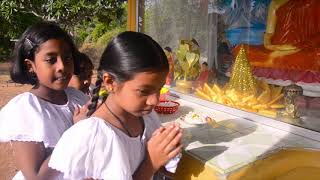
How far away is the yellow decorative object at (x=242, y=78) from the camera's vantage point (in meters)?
2.49

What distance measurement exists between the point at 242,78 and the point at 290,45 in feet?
3.21

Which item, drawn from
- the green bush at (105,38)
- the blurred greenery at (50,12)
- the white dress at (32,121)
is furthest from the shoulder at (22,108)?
the green bush at (105,38)

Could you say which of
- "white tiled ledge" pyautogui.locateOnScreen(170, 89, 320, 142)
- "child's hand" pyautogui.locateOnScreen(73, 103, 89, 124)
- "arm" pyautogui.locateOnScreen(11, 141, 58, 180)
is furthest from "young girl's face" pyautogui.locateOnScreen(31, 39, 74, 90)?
"white tiled ledge" pyautogui.locateOnScreen(170, 89, 320, 142)

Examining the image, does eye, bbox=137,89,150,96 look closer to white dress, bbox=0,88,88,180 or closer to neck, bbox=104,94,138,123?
neck, bbox=104,94,138,123

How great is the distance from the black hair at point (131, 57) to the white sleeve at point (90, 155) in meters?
0.18

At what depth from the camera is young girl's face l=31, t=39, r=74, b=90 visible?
1273 millimetres

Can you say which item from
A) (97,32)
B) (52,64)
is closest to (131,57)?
(52,64)

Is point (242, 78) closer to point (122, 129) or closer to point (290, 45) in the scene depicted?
point (290, 45)

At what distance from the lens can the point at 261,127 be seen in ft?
6.19

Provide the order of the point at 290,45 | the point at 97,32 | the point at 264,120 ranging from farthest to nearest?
the point at 97,32 → the point at 290,45 → the point at 264,120

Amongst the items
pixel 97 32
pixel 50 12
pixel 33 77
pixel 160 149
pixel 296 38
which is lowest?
pixel 160 149

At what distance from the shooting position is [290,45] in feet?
10.5

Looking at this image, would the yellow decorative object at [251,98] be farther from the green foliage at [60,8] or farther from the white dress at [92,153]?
the green foliage at [60,8]

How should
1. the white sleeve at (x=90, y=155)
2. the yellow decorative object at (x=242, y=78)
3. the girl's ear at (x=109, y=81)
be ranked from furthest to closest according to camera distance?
1. the yellow decorative object at (x=242, y=78)
2. the girl's ear at (x=109, y=81)
3. the white sleeve at (x=90, y=155)
